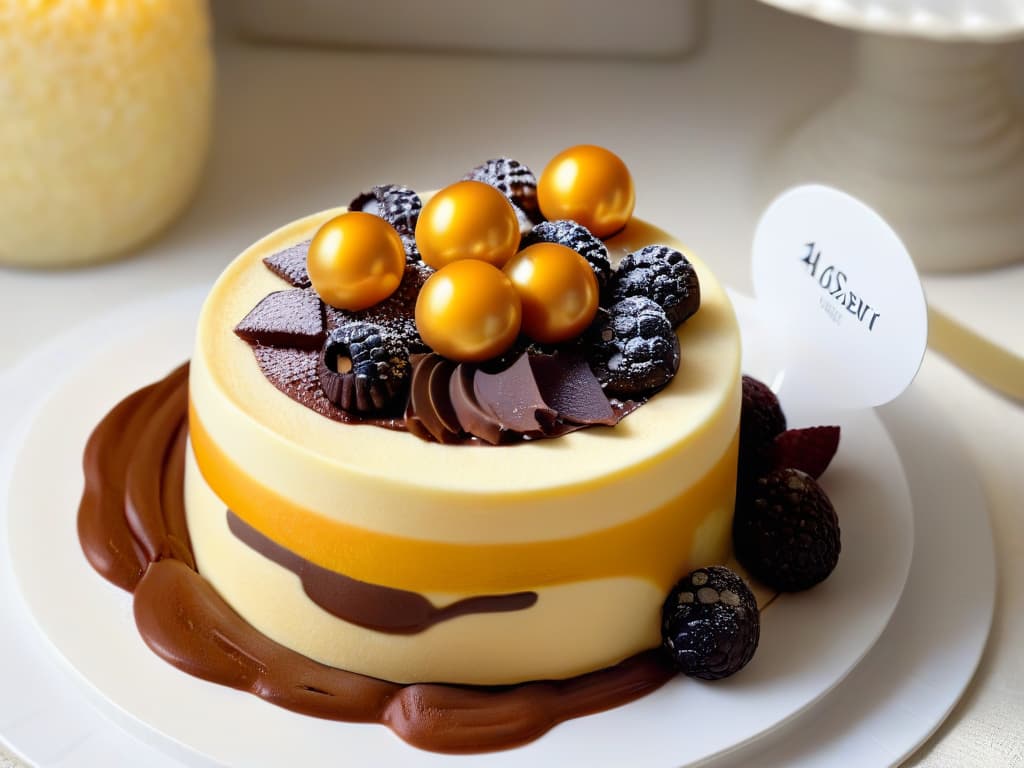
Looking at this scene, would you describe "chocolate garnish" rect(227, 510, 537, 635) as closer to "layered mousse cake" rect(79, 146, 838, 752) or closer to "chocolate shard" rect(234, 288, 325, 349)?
"layered mousse cake" rect(79, 146, 838, 752)

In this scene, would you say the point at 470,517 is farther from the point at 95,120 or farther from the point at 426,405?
the point at 95,120

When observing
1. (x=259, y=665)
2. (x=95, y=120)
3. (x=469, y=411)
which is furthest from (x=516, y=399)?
(x=95, y=120)

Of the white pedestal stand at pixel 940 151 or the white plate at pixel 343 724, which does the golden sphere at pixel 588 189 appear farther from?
the white pedestal stand at pixel 940 151

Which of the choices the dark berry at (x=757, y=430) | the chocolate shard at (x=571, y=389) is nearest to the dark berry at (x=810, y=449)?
the dark berry at (x=757, y=430)

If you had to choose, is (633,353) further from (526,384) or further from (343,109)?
(343,109)

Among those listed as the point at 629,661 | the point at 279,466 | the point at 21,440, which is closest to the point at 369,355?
the point at 279,466
